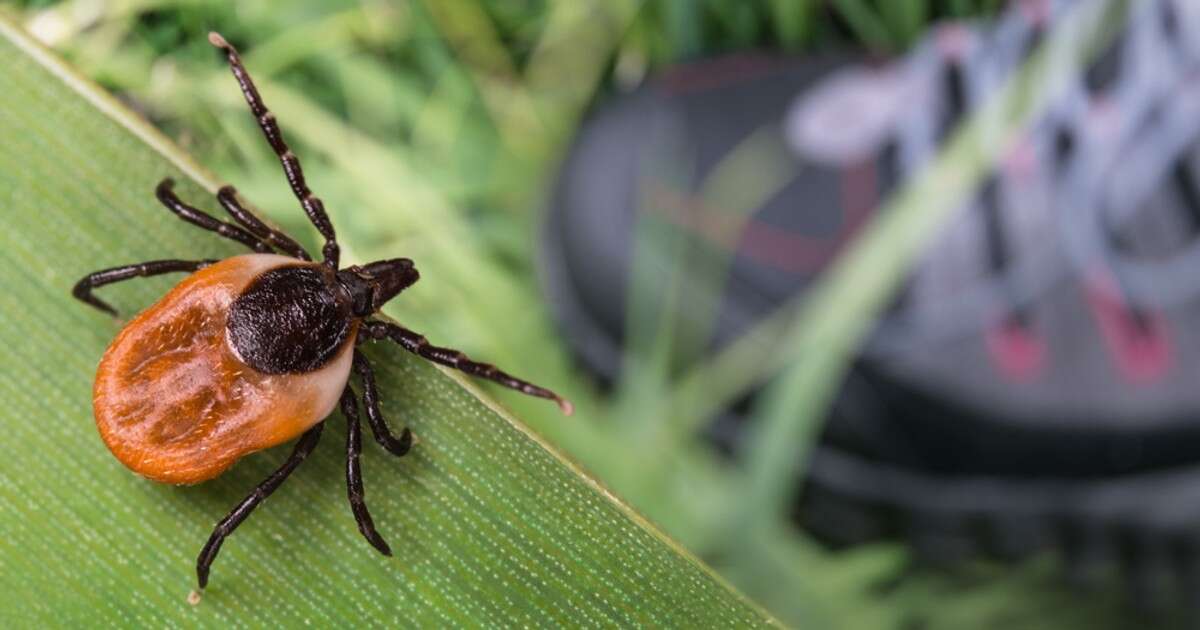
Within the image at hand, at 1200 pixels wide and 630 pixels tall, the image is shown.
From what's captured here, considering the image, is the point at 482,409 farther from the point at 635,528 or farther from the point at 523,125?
the point at 523,125

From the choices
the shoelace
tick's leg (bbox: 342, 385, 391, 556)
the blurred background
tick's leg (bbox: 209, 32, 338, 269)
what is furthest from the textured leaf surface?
the shoelace

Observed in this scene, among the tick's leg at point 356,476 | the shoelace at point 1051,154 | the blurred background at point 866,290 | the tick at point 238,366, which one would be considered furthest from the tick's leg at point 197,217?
the shoelace at point 1051,154

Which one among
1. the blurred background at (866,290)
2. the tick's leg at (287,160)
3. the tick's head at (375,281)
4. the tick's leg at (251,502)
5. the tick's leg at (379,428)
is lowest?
the tick's leg at (251,502)

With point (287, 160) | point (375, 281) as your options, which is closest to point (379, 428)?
point (375, 281)

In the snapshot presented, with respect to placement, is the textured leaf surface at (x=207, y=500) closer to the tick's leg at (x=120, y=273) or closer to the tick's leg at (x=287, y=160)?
the tick's leg at (x=120, y=273)

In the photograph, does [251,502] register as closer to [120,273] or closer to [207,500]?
[207,500]

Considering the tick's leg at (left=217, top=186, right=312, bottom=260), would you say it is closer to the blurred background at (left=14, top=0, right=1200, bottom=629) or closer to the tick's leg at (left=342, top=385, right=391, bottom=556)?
the tick's leg at (left=342, top=385, right=391, bottom=556)
